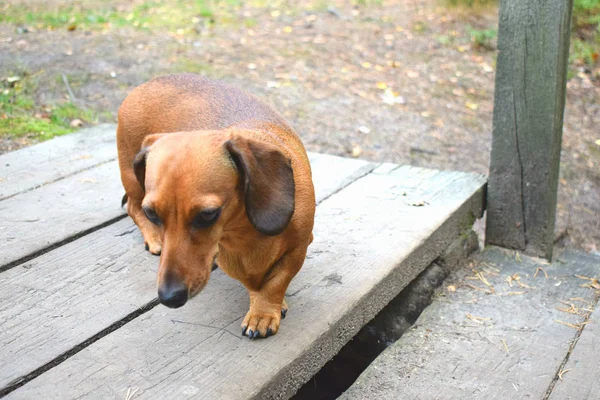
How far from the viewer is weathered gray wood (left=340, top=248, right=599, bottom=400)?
254cm

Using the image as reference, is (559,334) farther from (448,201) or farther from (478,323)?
(448,201)

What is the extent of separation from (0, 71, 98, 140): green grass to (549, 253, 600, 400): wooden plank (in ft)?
12.5

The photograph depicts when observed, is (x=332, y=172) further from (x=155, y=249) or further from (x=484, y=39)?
(x=484, y=39)

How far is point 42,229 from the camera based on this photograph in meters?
3.18

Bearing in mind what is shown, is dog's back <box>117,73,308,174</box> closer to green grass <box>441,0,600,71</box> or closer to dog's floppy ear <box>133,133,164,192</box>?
dog's floppy ear <box>133,133,164,192</box>

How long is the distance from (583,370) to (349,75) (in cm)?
530

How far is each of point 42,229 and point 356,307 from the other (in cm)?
156

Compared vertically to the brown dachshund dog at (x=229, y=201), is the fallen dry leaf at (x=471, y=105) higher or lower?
lower

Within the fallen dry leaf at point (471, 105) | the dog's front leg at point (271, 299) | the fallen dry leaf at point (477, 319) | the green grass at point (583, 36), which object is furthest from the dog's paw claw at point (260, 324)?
Result: the green grass at point (583, 36)

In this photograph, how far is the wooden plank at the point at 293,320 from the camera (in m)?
2.15

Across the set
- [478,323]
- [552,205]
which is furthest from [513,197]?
[478,323]

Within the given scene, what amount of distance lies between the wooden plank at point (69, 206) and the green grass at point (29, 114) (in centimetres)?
126

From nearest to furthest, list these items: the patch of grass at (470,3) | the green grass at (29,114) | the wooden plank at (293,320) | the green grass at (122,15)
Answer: the wooden plank at (293,320), the green grass at (29,114), the green grass at (122,15), the patch of grass at (470,3)

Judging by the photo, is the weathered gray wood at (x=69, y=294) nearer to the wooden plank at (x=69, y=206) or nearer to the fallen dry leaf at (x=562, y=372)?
the wooden plank at (x=69, y=206)
